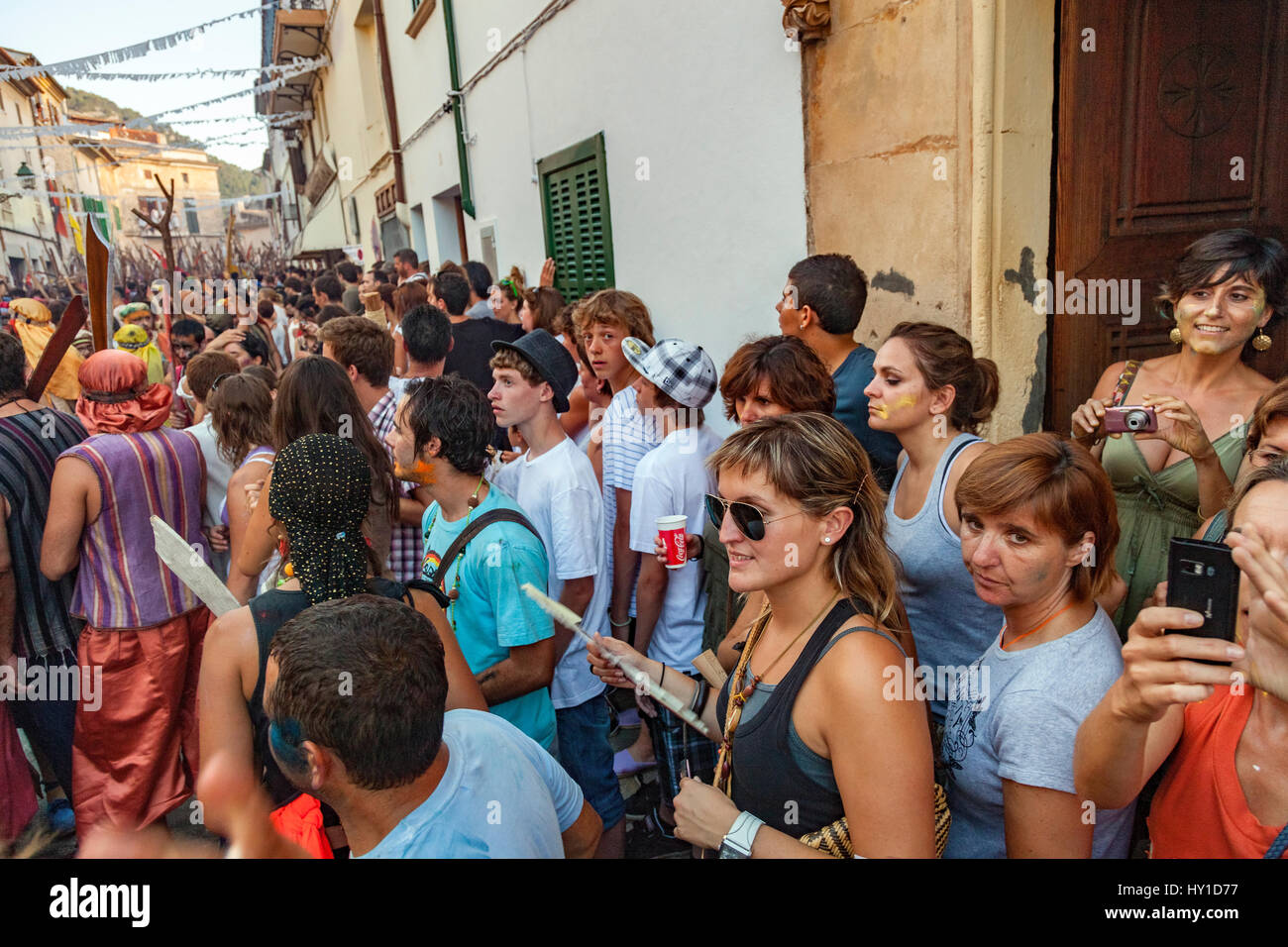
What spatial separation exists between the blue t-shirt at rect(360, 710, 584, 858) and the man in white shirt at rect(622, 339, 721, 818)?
101 cm

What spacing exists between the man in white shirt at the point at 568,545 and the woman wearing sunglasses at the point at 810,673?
108 centimetres

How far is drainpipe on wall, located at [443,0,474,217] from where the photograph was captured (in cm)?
932

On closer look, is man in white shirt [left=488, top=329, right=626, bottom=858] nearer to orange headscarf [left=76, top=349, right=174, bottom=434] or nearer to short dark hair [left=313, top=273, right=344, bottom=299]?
orange headscarf [left=76, top=349, right=174, bottom=434]

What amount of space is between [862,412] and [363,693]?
223cm

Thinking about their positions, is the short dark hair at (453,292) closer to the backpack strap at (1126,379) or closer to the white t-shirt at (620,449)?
the white t-shirt at (620,449)

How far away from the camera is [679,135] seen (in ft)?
16.9

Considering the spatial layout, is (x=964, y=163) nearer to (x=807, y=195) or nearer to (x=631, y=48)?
(x=807, y=195)

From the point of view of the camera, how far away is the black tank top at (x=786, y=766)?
151cm

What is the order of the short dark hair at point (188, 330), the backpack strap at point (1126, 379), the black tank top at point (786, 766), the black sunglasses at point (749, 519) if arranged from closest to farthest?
the black tank top at point (786, 766), the black sunglasses at point (749, 519), the backpack strap at point (1126, 379), the short dark hair at point (188, 330)

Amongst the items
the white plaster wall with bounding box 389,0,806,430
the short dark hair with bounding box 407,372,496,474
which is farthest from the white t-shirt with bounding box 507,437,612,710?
the white plaster wall with bounding box 389,0,806,430
